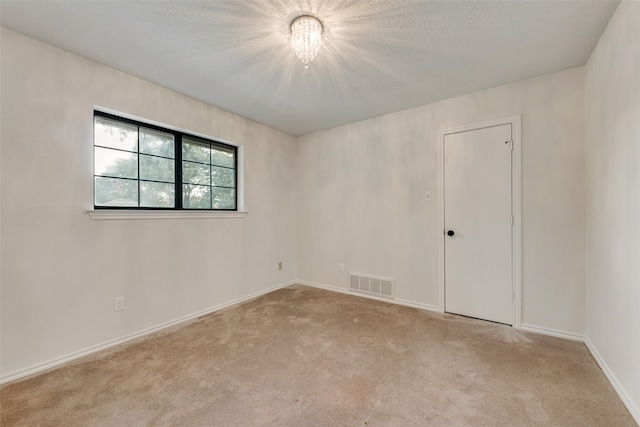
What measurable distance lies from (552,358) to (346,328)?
5.29 ft

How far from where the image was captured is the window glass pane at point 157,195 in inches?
99.8

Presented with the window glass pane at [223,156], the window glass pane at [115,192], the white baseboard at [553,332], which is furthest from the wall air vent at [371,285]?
the window glass pane at [115,192]

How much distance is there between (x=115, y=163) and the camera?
2.35m

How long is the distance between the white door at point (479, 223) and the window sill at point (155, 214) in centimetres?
255

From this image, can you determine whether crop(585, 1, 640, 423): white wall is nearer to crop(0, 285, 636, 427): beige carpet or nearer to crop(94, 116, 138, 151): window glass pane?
crop(0, 285, 636, 427): beige carpet

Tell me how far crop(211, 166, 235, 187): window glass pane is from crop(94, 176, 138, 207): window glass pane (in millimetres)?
851

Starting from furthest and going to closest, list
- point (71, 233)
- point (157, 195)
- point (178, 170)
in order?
1. point (178, 170)
2. point (157, 195)
3. point (71, 233)

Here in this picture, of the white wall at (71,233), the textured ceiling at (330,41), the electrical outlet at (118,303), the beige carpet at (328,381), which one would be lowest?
the beige carpet at (328,381)

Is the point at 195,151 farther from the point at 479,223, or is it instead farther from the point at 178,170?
the point at 479,223

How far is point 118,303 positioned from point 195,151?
1.69 metres

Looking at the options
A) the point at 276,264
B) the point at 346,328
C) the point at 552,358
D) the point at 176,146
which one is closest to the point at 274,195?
the point at 276,264

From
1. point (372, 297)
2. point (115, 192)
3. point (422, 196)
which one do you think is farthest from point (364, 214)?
point (115, 192)

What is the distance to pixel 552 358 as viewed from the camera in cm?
198

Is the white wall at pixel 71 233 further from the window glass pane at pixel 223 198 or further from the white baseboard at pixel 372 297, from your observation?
the white baseboard at pixel 372 297
